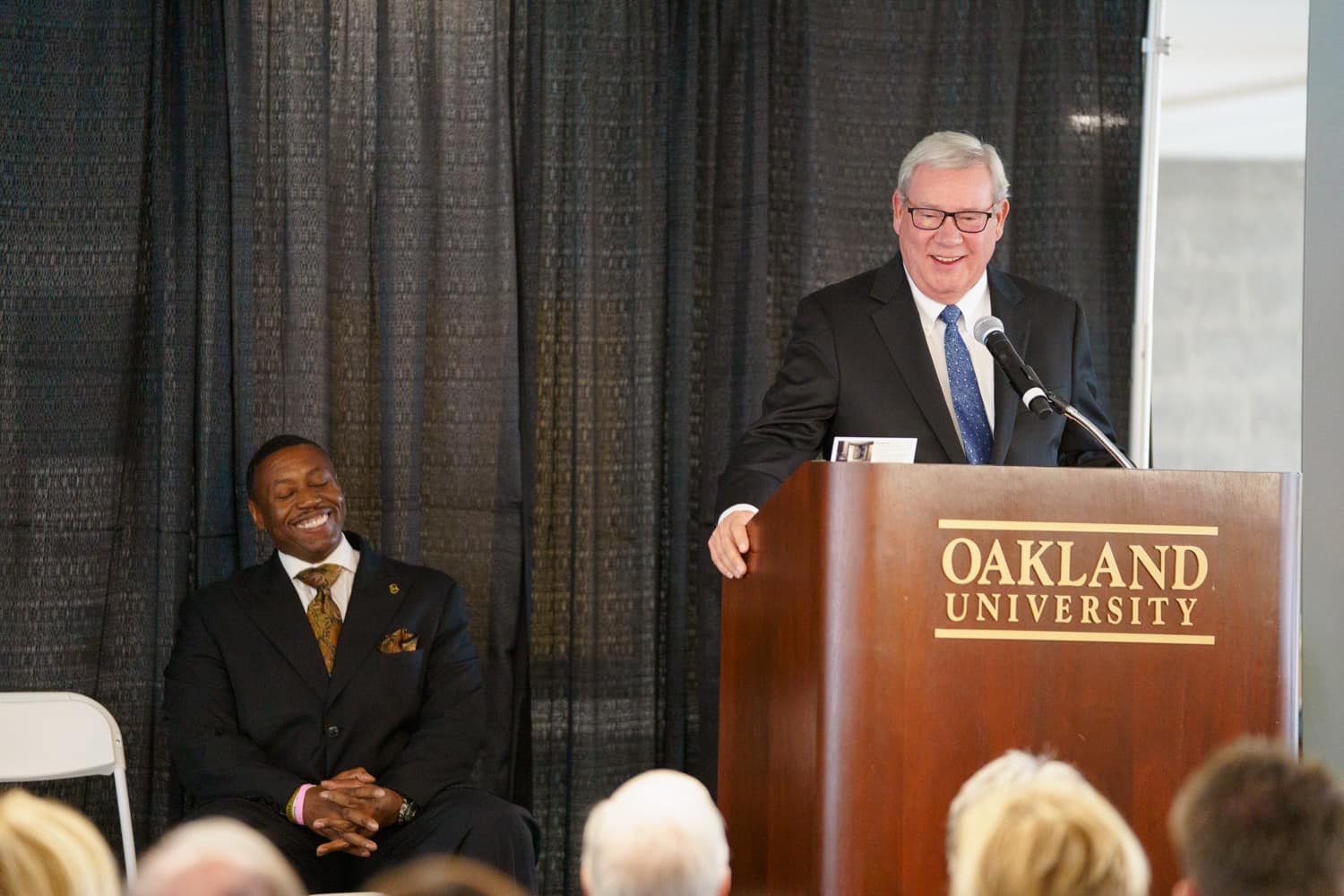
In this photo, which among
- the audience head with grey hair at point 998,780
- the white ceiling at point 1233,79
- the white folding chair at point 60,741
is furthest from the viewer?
the white ceiling at point 1233,79

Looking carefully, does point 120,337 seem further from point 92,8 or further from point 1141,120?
point 1141,120

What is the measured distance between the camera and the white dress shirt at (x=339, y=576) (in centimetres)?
366

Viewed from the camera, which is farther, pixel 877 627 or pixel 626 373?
pixel 626 373

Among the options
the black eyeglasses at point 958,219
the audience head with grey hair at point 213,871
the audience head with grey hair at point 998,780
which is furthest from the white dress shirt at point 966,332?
the audience head with grey hair at point 213,871

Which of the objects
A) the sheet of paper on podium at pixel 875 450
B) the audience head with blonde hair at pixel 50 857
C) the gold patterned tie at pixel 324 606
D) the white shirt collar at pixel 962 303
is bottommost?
the gold patterned tie at pixel 324 606

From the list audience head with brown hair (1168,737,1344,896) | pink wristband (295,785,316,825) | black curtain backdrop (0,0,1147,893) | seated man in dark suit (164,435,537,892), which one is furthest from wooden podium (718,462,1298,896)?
black curtain backdrop (0,0,1147,893)

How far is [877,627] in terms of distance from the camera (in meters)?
1.91

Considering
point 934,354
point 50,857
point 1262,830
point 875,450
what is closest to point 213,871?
point 50,857

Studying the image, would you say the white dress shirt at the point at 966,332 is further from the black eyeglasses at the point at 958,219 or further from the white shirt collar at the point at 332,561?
the white shirt collar at the point at 332,561

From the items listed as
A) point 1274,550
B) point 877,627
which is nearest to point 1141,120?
point 1274,550

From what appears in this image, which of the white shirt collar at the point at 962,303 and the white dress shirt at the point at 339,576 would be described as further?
the white dress shirt at the point at 339,576

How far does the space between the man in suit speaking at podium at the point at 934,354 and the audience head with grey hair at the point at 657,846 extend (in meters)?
1.37

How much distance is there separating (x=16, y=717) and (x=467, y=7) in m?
2.14

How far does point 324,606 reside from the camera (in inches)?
143
